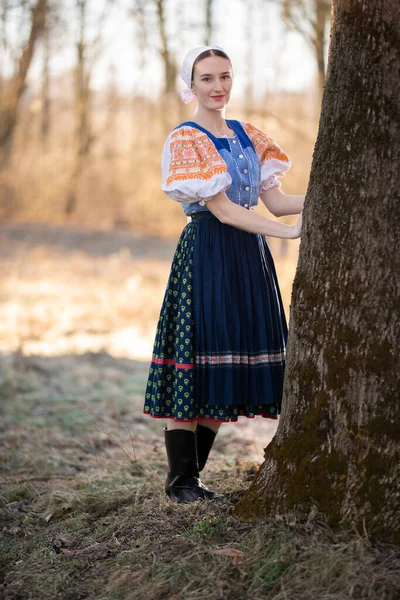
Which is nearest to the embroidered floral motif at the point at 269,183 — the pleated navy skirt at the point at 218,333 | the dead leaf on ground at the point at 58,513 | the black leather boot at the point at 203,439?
the pleated navy skirt at the point at 218,333

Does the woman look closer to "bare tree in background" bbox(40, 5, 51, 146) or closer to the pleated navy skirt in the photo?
the pleated navy skirt

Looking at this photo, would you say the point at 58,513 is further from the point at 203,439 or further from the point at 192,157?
the point at 192,157

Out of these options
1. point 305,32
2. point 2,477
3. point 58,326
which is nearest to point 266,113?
point 305,32

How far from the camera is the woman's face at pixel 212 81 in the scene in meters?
2.59

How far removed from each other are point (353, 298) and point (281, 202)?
0.80 metres

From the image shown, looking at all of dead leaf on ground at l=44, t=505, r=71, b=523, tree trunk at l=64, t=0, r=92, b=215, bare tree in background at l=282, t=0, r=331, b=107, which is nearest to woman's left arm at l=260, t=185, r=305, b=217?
dead leaf on ground at l=44, t=505, r=71, b=523

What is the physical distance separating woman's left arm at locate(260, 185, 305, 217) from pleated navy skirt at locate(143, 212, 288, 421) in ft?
0.57

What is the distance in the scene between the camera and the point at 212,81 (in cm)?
261

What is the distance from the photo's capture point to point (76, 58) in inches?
639

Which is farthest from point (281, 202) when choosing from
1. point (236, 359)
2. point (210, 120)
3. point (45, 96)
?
point (45, 96)

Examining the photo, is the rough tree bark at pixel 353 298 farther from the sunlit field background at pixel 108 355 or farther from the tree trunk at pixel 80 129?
the tree trunk at pixel 80 129

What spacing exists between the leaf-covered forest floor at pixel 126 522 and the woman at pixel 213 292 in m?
0.28

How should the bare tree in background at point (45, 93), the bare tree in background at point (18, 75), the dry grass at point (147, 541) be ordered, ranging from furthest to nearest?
the bare tree in background at point (45, 93) → the bare tree in background at point (18, 75) → the dry grass at point (147, 541)

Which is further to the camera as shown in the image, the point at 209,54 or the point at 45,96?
the point at 45,96
